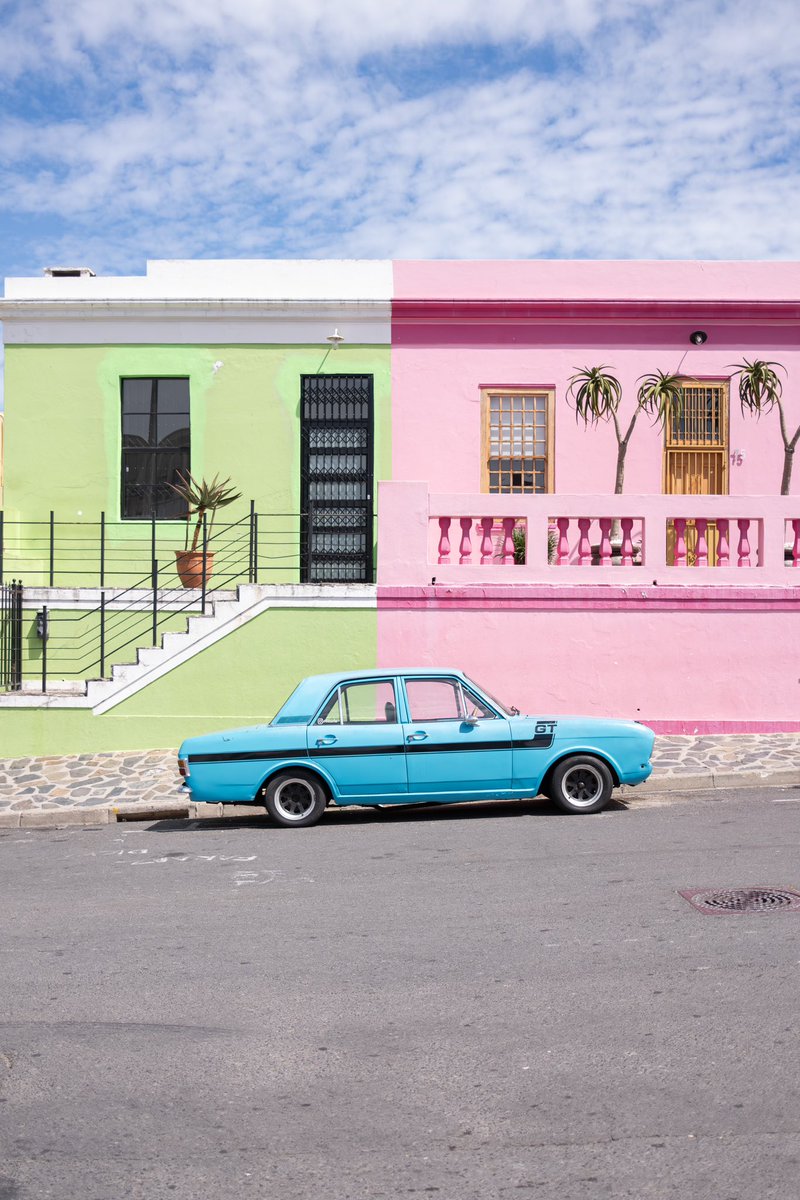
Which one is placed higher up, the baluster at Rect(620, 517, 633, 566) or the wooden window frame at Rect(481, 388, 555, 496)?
the wooden window frame at Rect(481, 388, 555, 496)

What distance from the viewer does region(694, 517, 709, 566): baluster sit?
14789 millimetres

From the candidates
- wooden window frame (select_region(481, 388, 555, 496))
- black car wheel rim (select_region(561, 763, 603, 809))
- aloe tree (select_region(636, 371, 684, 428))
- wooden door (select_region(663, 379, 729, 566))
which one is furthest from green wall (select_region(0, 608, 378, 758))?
wooden door (select_region(663, 379, 729, 566))

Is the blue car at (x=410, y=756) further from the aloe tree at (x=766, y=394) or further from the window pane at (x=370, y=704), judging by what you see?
the aloe tree at (x=766, y=394)

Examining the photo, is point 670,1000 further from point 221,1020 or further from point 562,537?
point 562,537

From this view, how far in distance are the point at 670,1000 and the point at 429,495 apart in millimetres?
9715

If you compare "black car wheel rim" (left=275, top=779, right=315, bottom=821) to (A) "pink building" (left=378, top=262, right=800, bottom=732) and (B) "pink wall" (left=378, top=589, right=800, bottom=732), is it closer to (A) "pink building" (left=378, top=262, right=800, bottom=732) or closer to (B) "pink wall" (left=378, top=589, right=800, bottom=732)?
(A) "pink building" (left=378, top=262, right=800, bottom=732)

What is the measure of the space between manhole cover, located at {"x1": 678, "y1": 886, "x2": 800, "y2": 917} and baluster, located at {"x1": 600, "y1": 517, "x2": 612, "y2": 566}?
7477 mm

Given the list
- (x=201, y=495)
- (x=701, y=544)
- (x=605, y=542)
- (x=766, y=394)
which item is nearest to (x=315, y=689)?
(x=605, y=542)

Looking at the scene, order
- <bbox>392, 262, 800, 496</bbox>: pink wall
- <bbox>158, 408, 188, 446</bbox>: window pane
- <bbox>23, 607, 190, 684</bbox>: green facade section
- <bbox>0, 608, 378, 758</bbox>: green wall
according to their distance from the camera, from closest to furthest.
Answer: <bbox>0, 608, 378, 758</bbox>: green wall, <bbox>23, 607, 190, 684</bbox>: green facade section, <bbox>392, 262, 800, 496</bbox>: pink wall, <bbox>158, 408, 188, 446</bbox>: window pane

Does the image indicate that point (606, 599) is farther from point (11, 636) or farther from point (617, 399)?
point (11, 636)

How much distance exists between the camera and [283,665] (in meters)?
14.7

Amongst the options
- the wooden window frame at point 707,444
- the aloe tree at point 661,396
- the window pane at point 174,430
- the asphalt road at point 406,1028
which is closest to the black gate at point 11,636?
the window pane at point 174,430

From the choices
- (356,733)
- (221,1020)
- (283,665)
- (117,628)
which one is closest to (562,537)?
(283,665)

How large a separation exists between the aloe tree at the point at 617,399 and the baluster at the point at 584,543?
1149 mm
